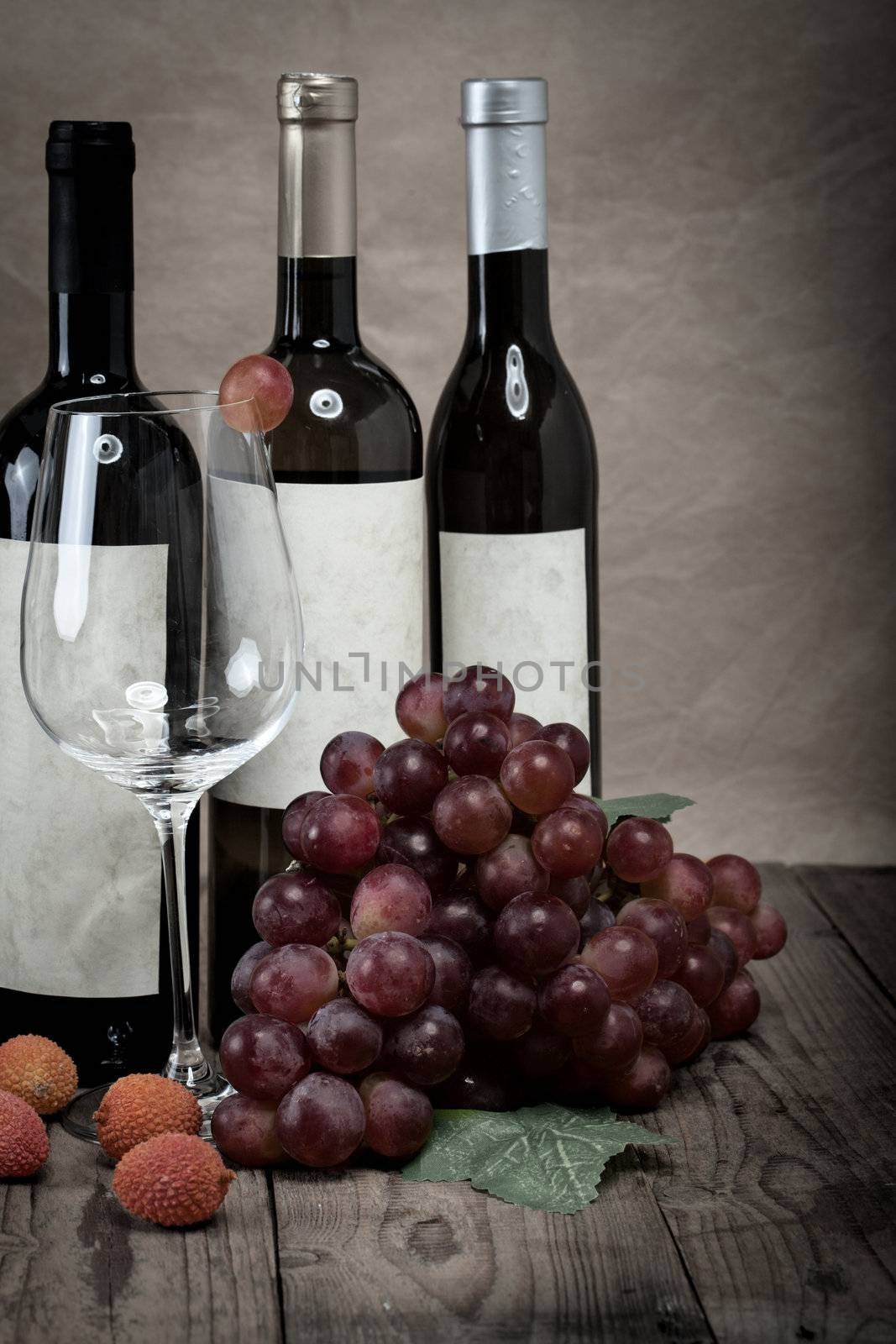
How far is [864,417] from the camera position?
0.95 meters

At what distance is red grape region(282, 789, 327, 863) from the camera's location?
58cm

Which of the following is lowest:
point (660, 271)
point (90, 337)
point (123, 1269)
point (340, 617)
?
point (123, 1269)

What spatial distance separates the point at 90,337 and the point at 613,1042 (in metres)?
0.33

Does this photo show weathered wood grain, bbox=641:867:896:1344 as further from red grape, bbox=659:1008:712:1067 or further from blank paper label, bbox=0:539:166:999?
blank paper label, bbox=0:539:166:999

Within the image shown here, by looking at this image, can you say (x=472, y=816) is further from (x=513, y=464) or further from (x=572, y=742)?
(x=513, y=464)

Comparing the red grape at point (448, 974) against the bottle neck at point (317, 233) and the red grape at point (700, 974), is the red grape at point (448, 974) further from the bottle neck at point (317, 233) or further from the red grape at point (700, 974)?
the bottle neck at point (317, 233)

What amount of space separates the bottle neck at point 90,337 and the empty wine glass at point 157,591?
9 centimetres

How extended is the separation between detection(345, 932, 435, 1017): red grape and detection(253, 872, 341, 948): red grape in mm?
29

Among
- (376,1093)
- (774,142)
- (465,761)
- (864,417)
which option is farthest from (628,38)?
(376,1093)

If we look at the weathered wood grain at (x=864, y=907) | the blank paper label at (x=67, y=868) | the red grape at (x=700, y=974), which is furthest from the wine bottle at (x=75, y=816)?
the weathered wood grain at (x=864, y=907)

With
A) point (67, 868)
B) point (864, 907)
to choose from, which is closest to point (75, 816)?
point (67, 868)

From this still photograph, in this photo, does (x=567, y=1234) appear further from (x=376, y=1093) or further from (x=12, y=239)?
(x=12, y=239)

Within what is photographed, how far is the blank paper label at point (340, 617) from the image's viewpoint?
25.4 inches

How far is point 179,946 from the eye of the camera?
59 centimetres
